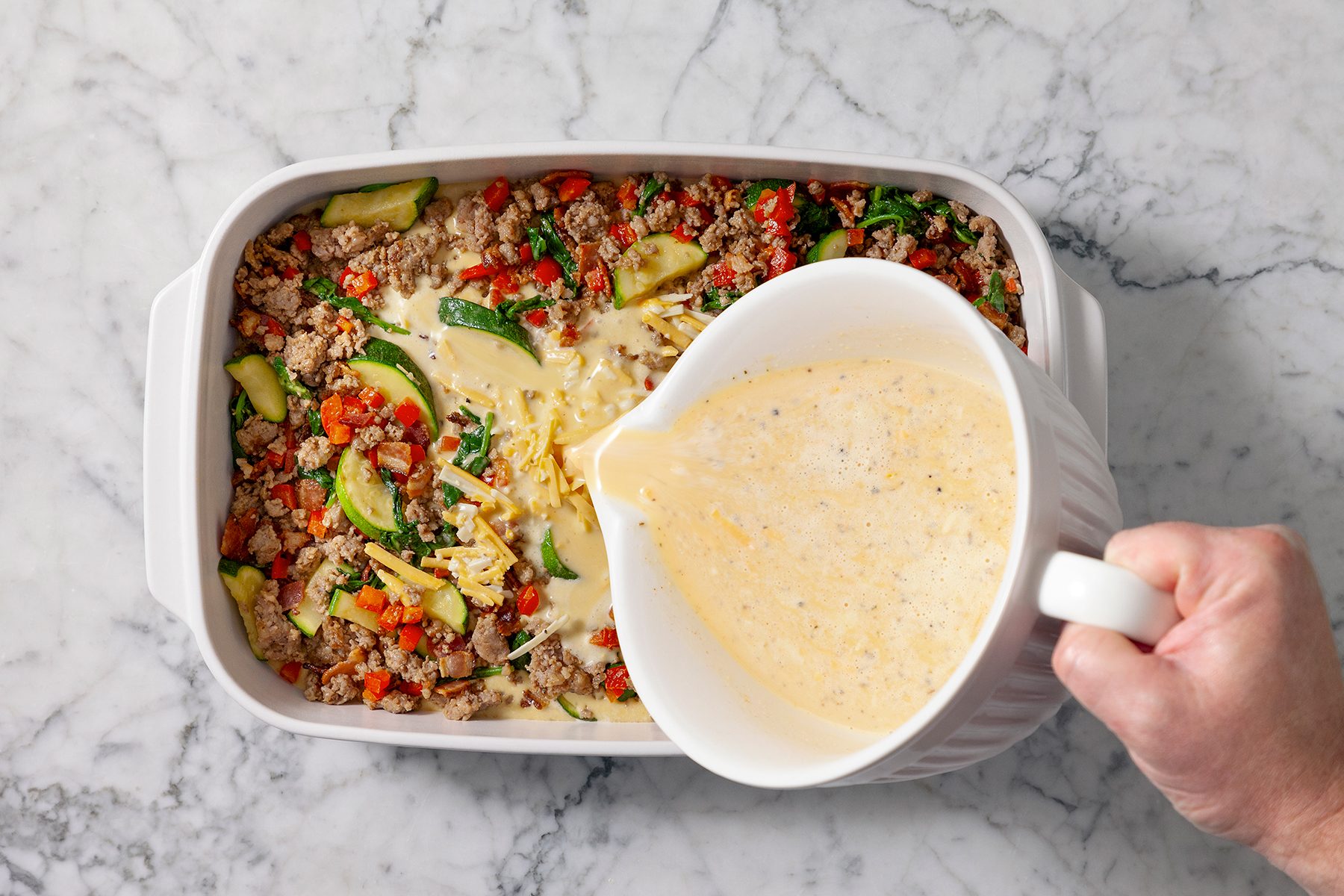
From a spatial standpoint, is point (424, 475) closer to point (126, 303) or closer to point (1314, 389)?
point (126, 303)

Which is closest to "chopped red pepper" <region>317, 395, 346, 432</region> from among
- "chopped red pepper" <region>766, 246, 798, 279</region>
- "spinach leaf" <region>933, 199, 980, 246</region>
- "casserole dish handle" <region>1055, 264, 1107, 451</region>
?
"chopped red pepper" <region>766, 246, 798, 279</region>

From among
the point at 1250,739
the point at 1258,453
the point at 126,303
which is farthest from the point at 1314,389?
the point at 126,303

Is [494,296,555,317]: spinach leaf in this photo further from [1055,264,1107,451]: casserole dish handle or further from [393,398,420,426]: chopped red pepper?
[1055,264,1107,451]: casserole dish handle

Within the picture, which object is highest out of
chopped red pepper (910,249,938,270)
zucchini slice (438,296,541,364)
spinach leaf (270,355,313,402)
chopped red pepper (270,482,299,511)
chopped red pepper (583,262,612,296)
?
chopped red pepper (910,249,938,270)

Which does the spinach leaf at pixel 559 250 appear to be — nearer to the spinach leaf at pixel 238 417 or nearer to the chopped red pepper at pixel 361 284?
the chopped red pepper at pixel 361 284

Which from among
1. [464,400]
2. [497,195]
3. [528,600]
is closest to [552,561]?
[528,600]

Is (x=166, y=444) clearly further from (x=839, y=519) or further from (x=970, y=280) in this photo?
(x=970, y=280)
